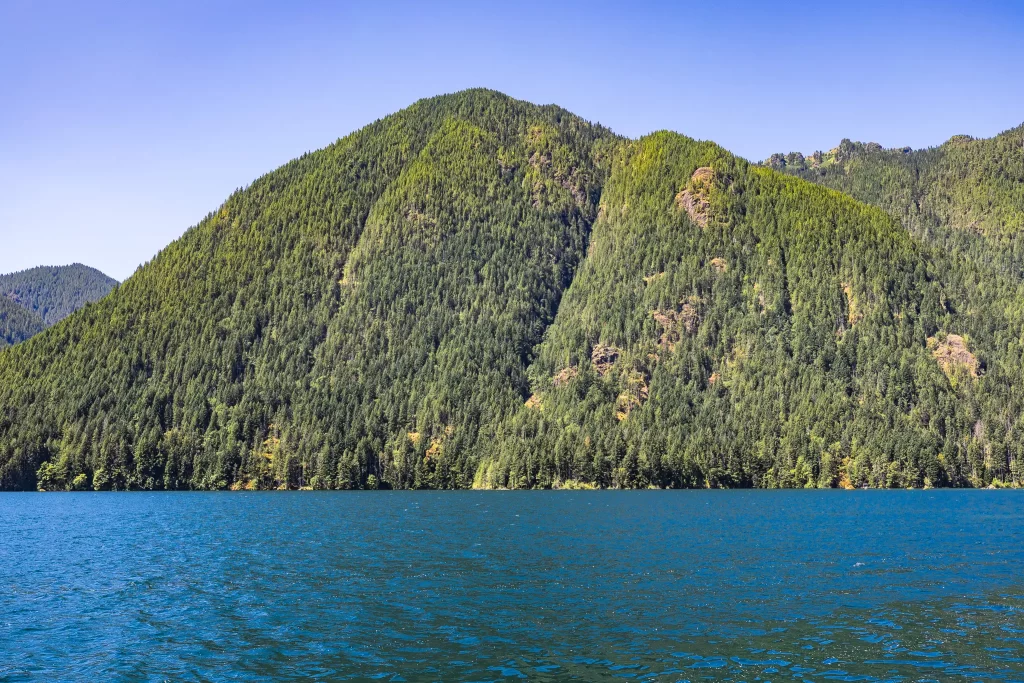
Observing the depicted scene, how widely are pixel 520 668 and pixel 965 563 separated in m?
49.2

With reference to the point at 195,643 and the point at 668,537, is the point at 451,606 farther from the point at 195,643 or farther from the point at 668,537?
the point at 668,537

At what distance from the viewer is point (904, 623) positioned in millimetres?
48562

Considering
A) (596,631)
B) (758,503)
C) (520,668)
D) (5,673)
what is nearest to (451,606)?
(596,631)

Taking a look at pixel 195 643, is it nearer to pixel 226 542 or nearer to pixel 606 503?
pixel 226 542

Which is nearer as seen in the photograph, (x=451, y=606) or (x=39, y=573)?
(x=451, y=606)

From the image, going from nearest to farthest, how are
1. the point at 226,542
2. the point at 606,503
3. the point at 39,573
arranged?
the point at 39,573 < the point at 226,542 < the point at 606,503

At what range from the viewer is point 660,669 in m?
39.4

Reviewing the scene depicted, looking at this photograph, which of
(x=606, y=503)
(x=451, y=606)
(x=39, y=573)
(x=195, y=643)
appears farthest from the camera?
(x=606, y=503)

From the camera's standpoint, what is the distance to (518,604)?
5509 centimetres

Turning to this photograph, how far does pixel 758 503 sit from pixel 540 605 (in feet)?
387

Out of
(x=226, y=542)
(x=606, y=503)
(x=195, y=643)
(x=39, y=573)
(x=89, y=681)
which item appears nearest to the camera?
(x=89, y=681)

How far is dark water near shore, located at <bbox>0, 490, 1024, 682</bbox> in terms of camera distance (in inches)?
1610

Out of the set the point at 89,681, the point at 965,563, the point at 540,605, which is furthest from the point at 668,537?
the point at 89,681

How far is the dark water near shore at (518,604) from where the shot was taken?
4091cm
